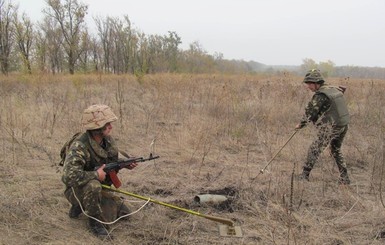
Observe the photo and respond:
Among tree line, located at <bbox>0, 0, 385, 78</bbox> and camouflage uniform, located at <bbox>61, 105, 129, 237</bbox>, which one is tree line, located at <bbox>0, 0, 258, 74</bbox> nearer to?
→ tree line, located at <bbox>0, 0, 385, 78</bbox>

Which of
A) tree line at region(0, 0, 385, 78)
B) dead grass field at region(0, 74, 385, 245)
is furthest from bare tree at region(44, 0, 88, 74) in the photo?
dead grass field at region(0, 74, 385, 245)

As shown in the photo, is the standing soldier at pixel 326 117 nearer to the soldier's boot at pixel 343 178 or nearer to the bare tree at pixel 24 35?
the soldier's boot at pixel 343 178

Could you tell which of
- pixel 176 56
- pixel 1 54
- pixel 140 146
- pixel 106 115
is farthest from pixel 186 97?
pixel 176 56

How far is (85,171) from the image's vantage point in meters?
2.80

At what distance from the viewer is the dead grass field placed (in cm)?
297

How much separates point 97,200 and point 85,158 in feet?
1.21

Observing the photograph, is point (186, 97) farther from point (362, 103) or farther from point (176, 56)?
point (176, 56)

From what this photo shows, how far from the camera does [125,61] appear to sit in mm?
33938

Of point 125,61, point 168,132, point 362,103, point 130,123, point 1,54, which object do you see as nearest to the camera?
point 168,132

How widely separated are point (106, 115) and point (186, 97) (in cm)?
599

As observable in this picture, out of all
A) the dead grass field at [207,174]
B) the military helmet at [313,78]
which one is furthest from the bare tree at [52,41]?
the military helmet at [313,78]

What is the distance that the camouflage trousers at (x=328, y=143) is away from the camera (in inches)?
161

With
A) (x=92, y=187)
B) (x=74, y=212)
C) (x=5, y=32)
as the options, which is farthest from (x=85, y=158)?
(x=5, y=32)

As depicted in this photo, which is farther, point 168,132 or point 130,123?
point 130,123
